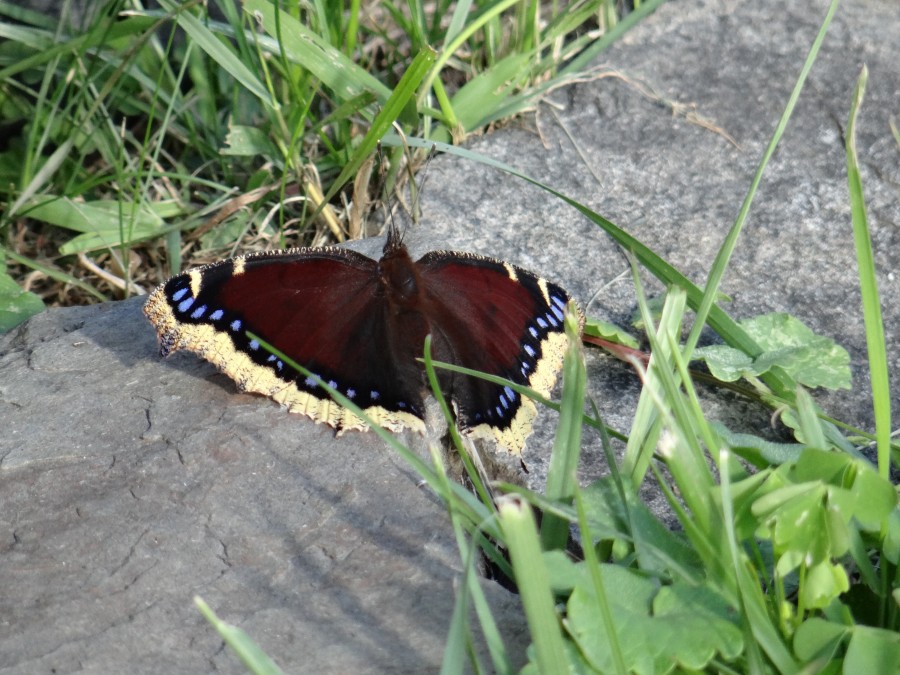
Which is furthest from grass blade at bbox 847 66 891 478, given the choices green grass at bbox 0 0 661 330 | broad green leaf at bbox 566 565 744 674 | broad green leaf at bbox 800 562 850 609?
green grass at bbox 0 0 661 330

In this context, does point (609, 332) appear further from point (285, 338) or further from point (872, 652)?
point (872, 652)

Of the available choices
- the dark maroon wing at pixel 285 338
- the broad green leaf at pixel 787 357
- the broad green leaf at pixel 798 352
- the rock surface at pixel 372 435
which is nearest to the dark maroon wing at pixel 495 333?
the dark maroon wing at pixel 285 338

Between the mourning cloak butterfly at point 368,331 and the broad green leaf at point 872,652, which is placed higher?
the broad green leaf at point 872,652

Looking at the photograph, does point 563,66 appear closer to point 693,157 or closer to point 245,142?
point 693,157

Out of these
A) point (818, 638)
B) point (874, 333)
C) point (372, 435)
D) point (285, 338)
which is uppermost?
point (874, 333)

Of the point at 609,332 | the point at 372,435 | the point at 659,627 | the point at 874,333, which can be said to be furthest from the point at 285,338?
the point at 874,333

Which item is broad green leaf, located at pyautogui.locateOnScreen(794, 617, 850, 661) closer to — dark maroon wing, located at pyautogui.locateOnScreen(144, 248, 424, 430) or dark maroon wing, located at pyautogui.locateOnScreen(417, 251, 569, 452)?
dark maroon wing, located at pyautogui.locateOnScreen(417, 251, 569, 452)

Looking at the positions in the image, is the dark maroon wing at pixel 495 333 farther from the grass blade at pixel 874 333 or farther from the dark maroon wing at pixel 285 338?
the grass blade at pixel 874 333
